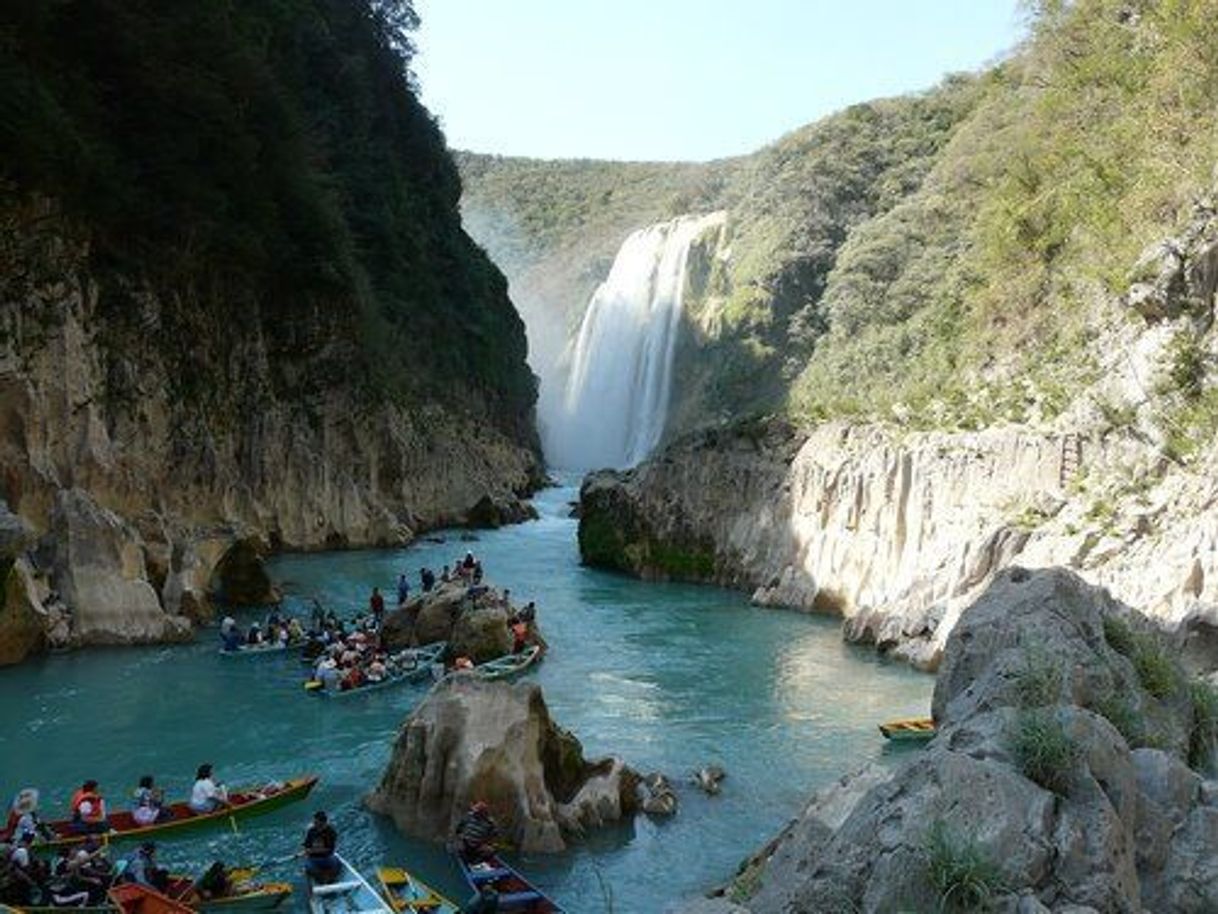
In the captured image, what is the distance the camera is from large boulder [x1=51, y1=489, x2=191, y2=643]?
2802 cm

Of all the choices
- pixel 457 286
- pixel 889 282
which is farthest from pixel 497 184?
pixel 889 282

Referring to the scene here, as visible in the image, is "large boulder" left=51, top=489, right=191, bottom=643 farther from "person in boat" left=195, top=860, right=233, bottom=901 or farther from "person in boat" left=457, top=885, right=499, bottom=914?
"person in boat" left=457, top=885, right=499, bottom=914

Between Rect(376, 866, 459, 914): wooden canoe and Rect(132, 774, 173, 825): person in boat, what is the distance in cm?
384

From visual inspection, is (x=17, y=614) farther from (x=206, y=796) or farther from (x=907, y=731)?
(x=907, y=731)

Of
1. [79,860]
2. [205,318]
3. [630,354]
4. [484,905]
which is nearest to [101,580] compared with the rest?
[79,860]

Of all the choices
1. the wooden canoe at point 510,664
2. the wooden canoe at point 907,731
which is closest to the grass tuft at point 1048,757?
the wooden canoe at point 907,731

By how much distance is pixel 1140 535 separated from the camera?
2652 cm

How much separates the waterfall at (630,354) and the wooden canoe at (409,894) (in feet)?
208

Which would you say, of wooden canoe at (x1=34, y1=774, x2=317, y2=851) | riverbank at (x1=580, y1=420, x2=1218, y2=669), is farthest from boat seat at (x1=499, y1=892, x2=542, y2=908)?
riverbank at (x1=580, y1=420, x2=1218, y2=669)

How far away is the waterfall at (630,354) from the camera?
81.2m

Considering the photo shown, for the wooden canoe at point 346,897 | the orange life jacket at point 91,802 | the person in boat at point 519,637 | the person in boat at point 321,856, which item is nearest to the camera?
the wooden canoe at point 346,897

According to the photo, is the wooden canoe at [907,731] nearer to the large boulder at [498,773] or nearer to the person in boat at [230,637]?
the large boulder at [498,773]

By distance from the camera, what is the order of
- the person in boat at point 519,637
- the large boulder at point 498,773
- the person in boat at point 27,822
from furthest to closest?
the person in boat at point 519,637, the large boulder at point 498,773, the person in boat at point 27,822

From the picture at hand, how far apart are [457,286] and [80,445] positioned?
42.9 metres
